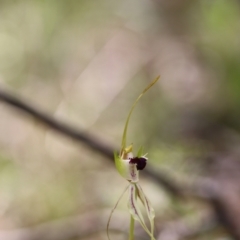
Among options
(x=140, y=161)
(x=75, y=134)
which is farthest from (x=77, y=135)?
(x=140, y=161)

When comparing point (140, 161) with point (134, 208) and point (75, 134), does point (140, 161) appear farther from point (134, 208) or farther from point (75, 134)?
point (75, 134)

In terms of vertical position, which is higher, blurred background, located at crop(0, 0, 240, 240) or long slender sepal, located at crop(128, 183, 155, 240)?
blurred background, located at crop(0, 0, 240, 240)

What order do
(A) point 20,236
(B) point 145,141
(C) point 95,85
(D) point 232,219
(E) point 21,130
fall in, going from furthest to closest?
(C) point 95,85
(E) point 21,130
(B) point 145,141
(A) point 20,236
(D) point 232,219

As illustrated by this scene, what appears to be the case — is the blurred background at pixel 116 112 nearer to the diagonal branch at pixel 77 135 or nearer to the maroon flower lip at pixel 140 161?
the diagonal branch at pixel 77 135

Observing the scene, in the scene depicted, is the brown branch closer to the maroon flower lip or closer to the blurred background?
the blurred background

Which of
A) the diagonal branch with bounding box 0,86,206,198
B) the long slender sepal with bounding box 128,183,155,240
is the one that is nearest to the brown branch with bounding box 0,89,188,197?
the diagonal branch with bounding box 0,86,206,198

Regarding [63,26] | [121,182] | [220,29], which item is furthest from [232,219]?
[63,26]

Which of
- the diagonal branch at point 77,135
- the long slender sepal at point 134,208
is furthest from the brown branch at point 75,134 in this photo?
the long slender sepal at point 134,208

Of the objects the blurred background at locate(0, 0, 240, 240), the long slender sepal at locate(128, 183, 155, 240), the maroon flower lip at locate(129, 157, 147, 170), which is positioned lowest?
the long slender sepal at locate(128, 183, 155, 240)

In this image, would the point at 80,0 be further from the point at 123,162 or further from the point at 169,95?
the point at 123,162
